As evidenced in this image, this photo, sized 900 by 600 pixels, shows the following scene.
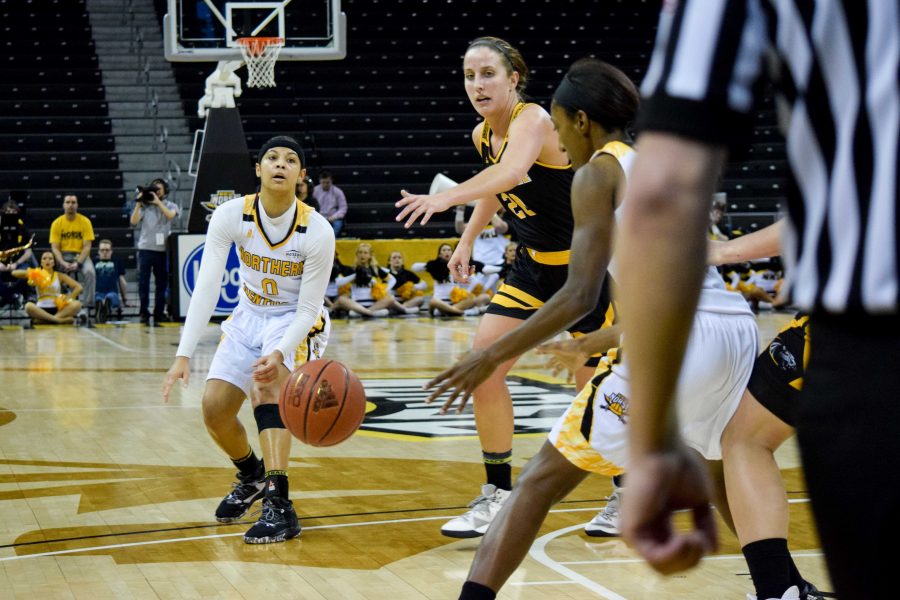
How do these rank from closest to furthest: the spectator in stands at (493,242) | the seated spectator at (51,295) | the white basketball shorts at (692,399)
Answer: the white basketball shorts at (692,399), the seated spectator at (51,295), the spectator in stands at (493,242)

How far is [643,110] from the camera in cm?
117

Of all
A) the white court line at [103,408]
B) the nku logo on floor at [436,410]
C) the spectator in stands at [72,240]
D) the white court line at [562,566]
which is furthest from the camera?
the spectator in stands at [72,240]

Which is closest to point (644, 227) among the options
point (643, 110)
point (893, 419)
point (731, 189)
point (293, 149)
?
point (643, 110)

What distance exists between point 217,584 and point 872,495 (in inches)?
126

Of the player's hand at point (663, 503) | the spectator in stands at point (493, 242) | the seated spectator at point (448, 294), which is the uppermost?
the player's hand at point (663, 503)

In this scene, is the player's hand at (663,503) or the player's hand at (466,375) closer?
the player's hand at (663,503)

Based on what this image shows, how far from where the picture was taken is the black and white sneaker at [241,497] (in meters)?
4.93

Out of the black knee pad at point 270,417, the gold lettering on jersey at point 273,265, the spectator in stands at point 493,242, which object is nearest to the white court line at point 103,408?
the gold lettering on jersey at point 273,265

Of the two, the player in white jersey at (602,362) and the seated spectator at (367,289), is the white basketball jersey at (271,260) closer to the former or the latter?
the player in white jersey at (602,362)

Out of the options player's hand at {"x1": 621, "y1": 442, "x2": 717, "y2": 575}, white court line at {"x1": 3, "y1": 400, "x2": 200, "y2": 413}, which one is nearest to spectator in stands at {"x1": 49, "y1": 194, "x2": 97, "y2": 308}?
white court line at {"x1": 3, "y1": 400, "x2": 200, "y2": 413}

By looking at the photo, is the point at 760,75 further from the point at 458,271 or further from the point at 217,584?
the point at 458,271

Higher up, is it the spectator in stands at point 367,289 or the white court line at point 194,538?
the white court line at point 194,538

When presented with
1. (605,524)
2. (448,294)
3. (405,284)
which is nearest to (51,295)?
(405,284)

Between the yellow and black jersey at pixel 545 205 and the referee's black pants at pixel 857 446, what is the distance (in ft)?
12.2
